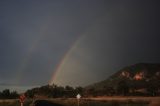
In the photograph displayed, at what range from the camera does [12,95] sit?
112500mm

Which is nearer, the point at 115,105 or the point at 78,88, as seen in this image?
the point at 115,105

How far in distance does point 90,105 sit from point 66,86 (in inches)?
3782

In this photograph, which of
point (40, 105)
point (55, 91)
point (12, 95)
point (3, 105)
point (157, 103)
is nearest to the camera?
point (157, 103)

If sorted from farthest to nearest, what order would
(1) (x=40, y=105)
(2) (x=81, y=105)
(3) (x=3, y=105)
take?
(2) (x=81, y=105), (3) (x=3, y=105), (1) (x=40, y=105)

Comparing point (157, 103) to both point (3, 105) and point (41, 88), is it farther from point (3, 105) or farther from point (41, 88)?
point (41, 88)

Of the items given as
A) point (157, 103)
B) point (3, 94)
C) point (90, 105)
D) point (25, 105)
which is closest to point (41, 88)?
point (3, 94)

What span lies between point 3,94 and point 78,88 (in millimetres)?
45623

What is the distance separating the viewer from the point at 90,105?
2539 inches

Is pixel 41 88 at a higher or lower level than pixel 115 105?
higher

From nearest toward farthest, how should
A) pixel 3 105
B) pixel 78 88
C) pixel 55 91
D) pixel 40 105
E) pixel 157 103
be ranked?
pixel 157 103 < pixel 40 105 < pixel 3 105 < pixel 55 91 < pixel 78 88

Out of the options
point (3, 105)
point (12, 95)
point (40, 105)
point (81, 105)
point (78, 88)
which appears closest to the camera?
point (40, 105)

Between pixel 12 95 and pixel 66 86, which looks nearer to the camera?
pixel 12 95

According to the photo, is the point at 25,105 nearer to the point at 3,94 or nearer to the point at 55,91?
the point at 3,94

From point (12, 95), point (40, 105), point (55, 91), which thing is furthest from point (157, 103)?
point (55, 91)
